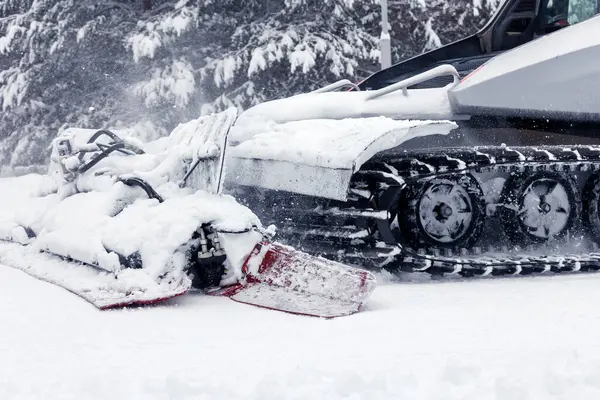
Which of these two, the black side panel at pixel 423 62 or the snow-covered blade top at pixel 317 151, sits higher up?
the black side panel at pixel 423 62

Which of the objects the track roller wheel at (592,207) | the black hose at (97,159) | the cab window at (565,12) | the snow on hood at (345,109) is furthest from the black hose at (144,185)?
the cab window at (565,12)

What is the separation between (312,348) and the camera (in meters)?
3.25

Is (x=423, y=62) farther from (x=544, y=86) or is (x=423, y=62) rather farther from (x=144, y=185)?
(x=144, y=185)

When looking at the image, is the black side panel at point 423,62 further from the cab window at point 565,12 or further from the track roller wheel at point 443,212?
the track roller wheel at point 443,212

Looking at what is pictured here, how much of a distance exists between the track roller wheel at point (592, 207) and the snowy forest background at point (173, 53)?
910 centimetres

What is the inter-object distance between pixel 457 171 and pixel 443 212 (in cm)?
29

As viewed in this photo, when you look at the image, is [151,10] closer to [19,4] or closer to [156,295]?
[19,4]

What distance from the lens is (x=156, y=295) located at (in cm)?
406

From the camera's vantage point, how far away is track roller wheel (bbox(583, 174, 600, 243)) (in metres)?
5.30

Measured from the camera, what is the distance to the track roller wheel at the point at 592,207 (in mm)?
5297

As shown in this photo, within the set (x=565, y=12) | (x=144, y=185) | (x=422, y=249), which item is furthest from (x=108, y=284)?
(x=565, y=12)

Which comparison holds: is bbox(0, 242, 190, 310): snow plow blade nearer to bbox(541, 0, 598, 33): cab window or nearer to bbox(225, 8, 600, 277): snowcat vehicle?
bbox(225, 8, 600, 277): snowcat vehicle

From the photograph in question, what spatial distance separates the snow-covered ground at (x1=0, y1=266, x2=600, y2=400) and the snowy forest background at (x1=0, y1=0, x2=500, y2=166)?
10323 millimetres

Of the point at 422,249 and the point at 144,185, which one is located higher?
the point at 144,185
